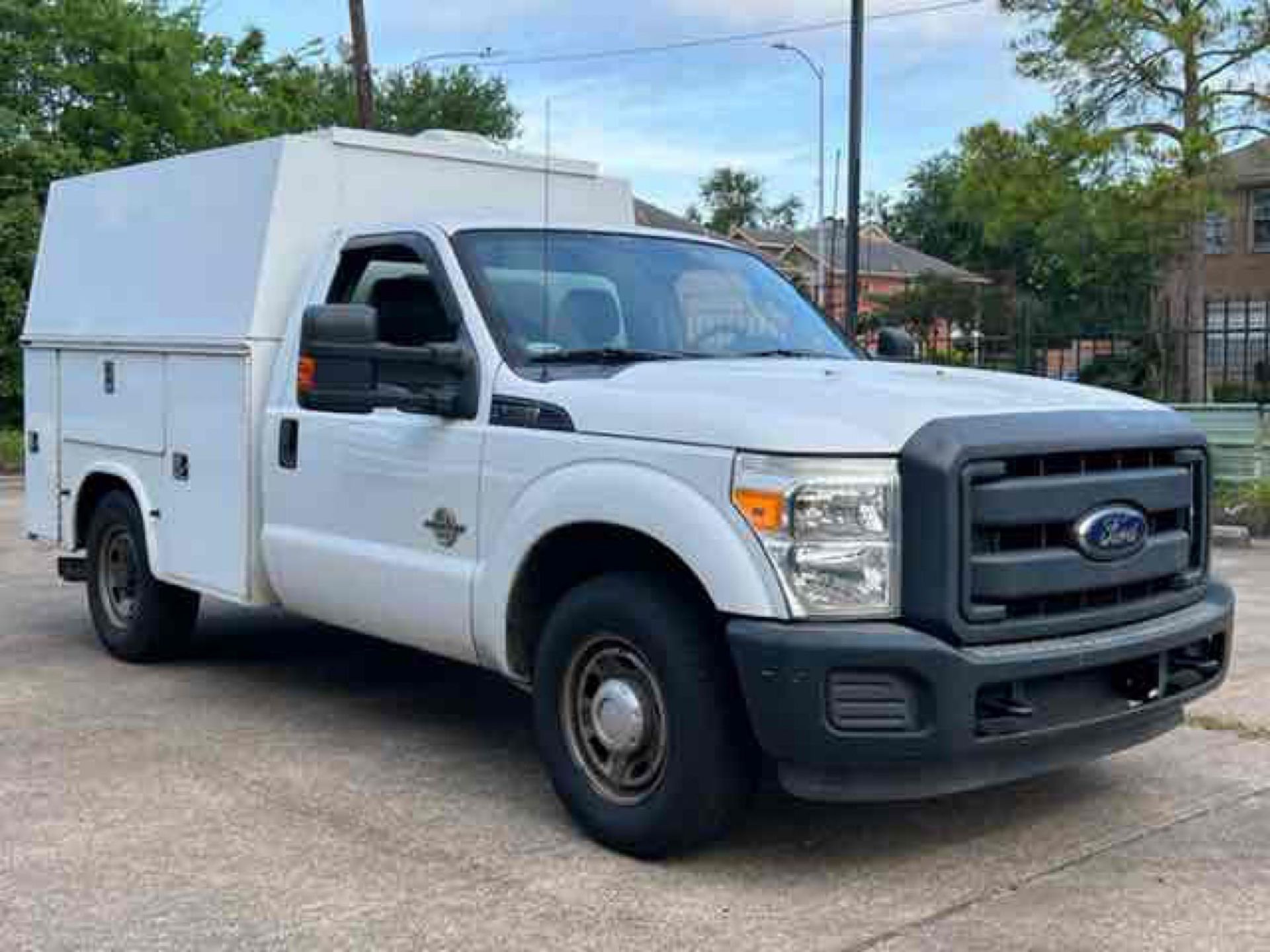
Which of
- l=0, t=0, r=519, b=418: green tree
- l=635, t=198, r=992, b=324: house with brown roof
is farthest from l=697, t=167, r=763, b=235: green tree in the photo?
l=0, t=0, r=519, b=418: green tree

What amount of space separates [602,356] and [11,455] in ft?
61.5

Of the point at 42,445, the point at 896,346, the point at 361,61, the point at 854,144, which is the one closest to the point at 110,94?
the point at 361,61

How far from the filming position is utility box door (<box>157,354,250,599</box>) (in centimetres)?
659

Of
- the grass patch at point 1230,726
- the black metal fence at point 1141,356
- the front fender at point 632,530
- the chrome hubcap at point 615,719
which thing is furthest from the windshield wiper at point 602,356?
the black metal fence at point 1141,356

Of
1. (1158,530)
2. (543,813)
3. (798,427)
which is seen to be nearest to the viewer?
(798,427)

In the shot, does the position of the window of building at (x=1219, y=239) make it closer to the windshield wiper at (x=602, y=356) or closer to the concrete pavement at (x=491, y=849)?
the concrete pavement at (x=491, y=849)

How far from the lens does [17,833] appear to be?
5031 millimetres

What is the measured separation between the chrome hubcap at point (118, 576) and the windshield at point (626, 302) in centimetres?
298

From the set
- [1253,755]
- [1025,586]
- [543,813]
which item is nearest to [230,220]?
[543,813]

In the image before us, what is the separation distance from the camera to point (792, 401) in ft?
A: 15.0

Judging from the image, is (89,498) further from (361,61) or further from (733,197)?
(733,197)

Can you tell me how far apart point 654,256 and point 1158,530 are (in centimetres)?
233

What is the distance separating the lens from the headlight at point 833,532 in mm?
4293

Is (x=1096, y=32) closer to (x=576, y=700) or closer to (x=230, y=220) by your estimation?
(x=230, y=220)
